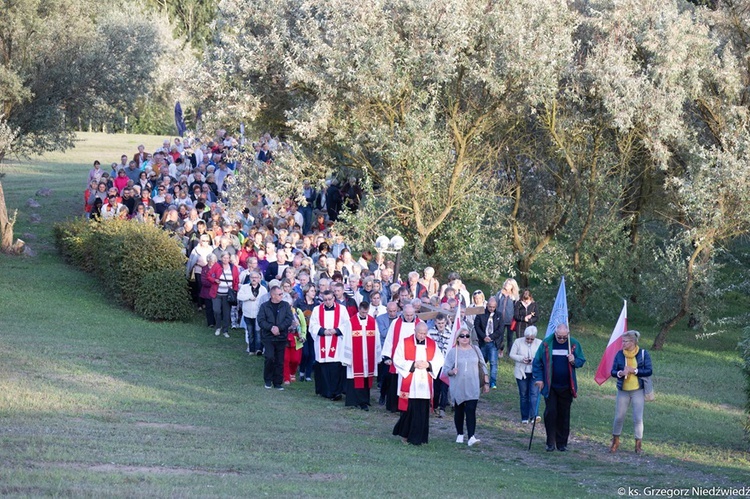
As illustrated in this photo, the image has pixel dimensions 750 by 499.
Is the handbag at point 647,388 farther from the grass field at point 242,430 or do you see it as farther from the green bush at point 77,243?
the green bush at point 77,243

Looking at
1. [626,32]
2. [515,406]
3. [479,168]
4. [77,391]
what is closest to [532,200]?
[479,168]

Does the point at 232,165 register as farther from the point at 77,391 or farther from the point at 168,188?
the point at 77,391

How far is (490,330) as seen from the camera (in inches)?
734

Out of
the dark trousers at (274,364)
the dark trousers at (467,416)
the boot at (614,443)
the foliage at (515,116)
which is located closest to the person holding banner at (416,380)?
the dark trousers at (467,416)

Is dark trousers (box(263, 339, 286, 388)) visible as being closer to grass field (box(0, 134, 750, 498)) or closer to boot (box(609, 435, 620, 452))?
grass field (box(0, 134, 750, 498))

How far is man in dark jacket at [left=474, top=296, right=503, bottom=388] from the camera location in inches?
733

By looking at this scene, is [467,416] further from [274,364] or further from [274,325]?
[274,364]

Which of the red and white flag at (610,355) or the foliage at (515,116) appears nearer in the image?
the red and white flag at (610,355)

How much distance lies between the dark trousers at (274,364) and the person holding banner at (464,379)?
4.04 metres

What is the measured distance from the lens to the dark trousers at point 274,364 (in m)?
17.7

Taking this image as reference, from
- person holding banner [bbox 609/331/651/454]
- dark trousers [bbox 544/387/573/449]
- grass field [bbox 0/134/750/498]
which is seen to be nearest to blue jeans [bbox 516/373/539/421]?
grass field [bbox 0/134/750/498]

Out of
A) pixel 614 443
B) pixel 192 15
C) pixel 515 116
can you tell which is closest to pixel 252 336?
pixel 515 116

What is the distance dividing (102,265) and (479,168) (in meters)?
9.45

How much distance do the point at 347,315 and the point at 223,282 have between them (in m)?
5.26
